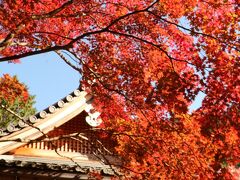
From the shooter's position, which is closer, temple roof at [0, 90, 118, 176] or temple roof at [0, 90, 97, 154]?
temple roof at [0, 90, 118, 176]

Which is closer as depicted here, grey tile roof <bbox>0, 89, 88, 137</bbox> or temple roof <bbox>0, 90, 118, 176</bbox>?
→ temple roof <bbox>0, 90, 118, 176</bbox>

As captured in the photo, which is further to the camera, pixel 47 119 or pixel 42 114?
pixel 47 119

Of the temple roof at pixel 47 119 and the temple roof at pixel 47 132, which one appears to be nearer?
the temple roof at pixel 47 132

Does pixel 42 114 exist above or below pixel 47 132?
above

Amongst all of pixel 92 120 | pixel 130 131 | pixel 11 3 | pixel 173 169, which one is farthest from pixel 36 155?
pixel 11 3

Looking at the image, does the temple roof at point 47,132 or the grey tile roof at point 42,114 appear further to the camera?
the grey tile roof at point 42,114

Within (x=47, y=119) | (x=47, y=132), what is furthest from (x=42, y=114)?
(x=47, y=132)

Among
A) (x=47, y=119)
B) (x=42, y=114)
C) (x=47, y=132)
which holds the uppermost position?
(x=42, y=114)

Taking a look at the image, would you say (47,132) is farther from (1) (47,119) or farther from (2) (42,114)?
(2) (42,114)

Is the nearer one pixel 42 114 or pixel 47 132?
pixel 42 114

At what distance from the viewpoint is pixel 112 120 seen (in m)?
12.2

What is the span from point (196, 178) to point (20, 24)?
5270 mm

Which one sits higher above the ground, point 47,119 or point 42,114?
point 42,114

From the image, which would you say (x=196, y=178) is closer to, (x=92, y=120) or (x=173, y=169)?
(x=173, y=169)
